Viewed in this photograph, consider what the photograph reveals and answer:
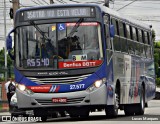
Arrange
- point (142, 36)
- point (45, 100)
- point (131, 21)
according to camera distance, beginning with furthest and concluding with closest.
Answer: point (142, 36)
point (131, 21)
point (45, 100)

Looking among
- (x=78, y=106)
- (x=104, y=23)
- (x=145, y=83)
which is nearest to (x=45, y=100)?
(x=78, y=106)

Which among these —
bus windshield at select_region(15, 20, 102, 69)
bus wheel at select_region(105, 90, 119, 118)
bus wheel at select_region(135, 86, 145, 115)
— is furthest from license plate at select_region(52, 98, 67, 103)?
bus wheel at select_region(135, 86, 145, 115)

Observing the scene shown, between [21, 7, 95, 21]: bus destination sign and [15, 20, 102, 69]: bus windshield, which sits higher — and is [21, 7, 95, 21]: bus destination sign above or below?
above

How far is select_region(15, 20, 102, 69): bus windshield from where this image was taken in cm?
2173

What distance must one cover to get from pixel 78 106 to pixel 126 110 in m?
6.30

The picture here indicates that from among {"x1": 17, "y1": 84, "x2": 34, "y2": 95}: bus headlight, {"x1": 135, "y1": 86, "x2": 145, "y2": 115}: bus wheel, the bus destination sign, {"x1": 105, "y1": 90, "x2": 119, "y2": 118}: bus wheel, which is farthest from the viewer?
{"x1": 135, "y1": 86, "x2": 145, "y2": 115}: bus wheel

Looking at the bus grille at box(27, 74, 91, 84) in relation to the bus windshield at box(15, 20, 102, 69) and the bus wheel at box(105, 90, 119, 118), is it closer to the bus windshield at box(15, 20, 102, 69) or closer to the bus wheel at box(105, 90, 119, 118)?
the bus windshield at box(15, 20, 102, 69)

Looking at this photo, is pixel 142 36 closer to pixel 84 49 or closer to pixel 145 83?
pixel 145 83

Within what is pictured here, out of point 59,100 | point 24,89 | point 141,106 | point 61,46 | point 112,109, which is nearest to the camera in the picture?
point 59,100

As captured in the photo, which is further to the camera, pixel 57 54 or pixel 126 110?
pixel 126 110

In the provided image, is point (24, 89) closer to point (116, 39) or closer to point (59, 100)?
point (59, 100)

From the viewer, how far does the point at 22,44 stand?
72.7ft

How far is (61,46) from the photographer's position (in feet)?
71.7

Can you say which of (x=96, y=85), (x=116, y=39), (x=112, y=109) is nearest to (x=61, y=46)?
(x=96, y=85)
